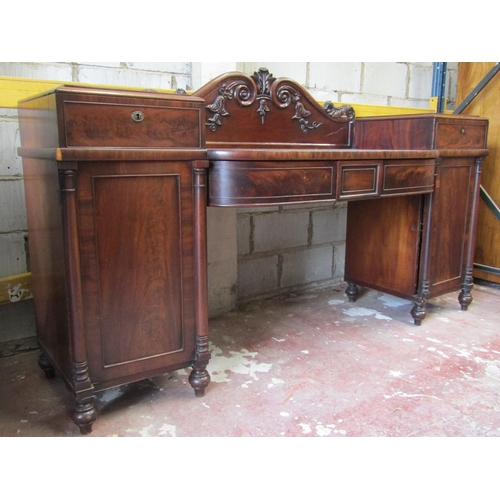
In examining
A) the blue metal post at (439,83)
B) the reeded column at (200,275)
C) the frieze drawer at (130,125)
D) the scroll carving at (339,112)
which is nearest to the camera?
the frieze drawer at (130,125)

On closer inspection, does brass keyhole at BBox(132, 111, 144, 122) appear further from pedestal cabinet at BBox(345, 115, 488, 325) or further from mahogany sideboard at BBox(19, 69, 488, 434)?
pedestal cabinet at BBox(345, 115, 488, 325)

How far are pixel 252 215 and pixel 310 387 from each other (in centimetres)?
105

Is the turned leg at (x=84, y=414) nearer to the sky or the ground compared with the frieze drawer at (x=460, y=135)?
nearer to the ground

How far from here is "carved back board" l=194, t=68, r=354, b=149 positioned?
75.6 inches

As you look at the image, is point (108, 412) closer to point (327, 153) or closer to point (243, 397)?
point (243, 397)

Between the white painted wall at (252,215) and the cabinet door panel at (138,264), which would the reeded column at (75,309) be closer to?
the cabinet door panel at (138,264)

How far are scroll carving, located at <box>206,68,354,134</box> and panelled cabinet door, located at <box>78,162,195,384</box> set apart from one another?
546 millimetres

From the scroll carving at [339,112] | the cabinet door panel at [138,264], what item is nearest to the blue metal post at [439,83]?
the scroll carving at [339,112]

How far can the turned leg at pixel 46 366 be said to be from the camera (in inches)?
69.7

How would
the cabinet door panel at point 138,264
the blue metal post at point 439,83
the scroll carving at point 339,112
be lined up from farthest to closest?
the blue metal post at point 439,83, the scroll carving at point 339,112, the cabinet door panel at point 138,264

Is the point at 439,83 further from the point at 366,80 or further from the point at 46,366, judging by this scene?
the point at 46,366

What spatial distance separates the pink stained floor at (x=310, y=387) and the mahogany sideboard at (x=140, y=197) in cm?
13

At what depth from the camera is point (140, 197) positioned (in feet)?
4.68

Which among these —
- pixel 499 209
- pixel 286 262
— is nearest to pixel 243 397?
pixel 286 262
